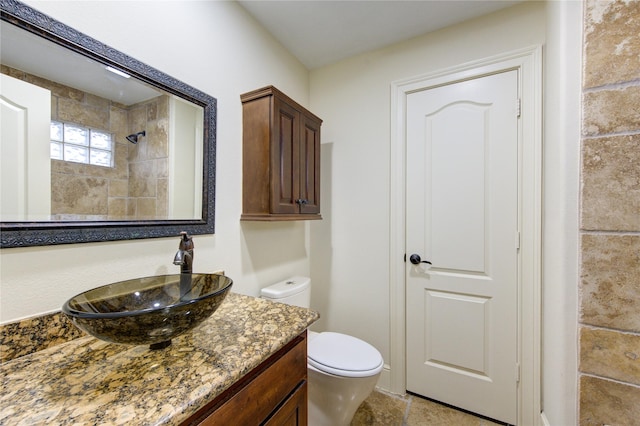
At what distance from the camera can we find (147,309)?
0.63 m

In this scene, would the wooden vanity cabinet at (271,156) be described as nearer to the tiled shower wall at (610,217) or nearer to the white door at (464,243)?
the white door at (464,243)

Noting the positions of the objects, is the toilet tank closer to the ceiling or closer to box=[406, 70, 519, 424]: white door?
box=[406, 70, 519, 424]: white door

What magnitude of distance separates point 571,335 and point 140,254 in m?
1.58

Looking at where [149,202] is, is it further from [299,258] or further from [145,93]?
[299,258]

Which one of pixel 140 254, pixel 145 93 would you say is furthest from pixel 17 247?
pixel 145 93

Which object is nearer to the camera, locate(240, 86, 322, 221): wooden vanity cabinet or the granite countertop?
the granite countertop

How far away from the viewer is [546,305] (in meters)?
1.34

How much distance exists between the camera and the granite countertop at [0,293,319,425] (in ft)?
1.62

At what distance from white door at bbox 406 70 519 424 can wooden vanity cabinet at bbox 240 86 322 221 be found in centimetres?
77

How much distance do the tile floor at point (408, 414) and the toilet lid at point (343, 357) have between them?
1.59 ft

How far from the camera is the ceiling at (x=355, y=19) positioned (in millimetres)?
1460

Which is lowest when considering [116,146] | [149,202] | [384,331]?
[384,331]

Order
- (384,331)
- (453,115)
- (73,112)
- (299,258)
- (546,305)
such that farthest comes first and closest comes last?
1. (299,258)
2. (384,331)
3. (453,115)
4. (546,305)
5. (73,112)

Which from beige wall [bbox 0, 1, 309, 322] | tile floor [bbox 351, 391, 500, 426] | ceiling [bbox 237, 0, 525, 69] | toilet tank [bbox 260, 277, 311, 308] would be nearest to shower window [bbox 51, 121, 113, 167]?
beige wall [bbox 0, 1, 309, 322]
